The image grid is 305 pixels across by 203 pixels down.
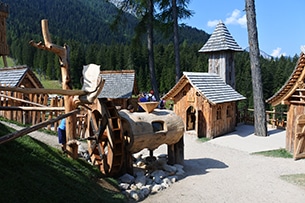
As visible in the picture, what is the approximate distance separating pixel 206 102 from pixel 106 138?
7.60 metres

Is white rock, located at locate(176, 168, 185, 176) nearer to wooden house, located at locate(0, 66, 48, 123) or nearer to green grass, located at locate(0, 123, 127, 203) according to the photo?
green grass, located at locate(0, 123, 127, 203)

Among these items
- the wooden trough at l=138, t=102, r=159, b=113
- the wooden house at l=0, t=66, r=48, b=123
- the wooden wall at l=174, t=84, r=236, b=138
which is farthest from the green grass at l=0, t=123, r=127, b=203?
the wooden wall at l=174, t=84, r=236, b=138

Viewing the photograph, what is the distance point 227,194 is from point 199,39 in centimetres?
10969

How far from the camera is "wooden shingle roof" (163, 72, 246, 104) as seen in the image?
49.9 feet

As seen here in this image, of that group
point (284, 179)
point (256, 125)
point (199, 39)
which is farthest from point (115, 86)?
point (199, 39)

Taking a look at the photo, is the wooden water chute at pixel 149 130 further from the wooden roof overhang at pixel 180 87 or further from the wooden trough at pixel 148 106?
the wooden roof overhang at pixel 180 87

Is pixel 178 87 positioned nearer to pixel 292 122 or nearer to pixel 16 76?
pixel 292 122

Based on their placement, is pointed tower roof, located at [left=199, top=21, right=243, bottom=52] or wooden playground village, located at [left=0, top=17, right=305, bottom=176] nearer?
wooden playground village, located at [left=0, top=17, right=305, bottom=176]

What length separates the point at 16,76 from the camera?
14.2 metres

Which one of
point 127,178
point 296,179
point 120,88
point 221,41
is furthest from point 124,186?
point 221,41

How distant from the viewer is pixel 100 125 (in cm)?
851

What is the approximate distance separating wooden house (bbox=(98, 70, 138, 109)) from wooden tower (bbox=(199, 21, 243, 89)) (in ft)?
16.7

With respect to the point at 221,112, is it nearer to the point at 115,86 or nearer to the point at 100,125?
the point at 115,86

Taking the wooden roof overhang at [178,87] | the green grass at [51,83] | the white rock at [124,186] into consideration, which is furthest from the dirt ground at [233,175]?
the green grass at [51,83]
